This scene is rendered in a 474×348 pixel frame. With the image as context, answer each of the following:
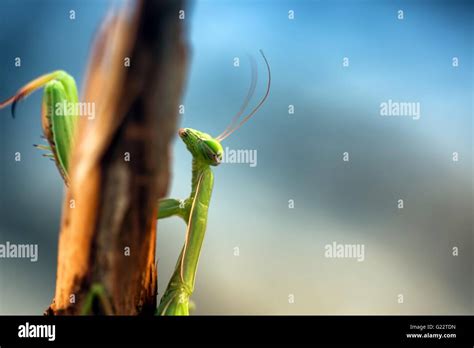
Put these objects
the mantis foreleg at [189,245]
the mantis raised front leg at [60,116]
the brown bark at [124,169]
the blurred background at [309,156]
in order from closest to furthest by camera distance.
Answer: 1. the brown bark at [124,169]
2. the mantis raised front leg at [60,116]
3. the mantis foreleg at [189,245]
4. the blurred background at [309,156]

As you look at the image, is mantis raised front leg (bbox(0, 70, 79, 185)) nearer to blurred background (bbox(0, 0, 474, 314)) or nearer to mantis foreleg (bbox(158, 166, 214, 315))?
blurred background (bbox(0, 0, 474, 314))

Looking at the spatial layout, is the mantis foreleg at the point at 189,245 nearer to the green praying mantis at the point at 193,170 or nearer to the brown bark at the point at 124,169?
the green praying mantis at the point at 193,170

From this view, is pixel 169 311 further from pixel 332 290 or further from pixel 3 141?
pixel 3 141

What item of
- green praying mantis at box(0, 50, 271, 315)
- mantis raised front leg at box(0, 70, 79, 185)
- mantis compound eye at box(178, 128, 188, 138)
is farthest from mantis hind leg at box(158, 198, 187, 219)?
mantis raised front leg at box(0, 70, 79, 185)

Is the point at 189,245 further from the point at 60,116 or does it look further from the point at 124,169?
the point at 60,116

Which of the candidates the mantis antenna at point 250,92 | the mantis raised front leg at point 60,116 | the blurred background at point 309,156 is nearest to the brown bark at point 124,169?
the mantis raised front leg at point 60,116

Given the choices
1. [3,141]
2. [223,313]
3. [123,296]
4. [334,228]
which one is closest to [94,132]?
[3,141]

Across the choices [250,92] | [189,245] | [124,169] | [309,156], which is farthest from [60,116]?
[309,156]
